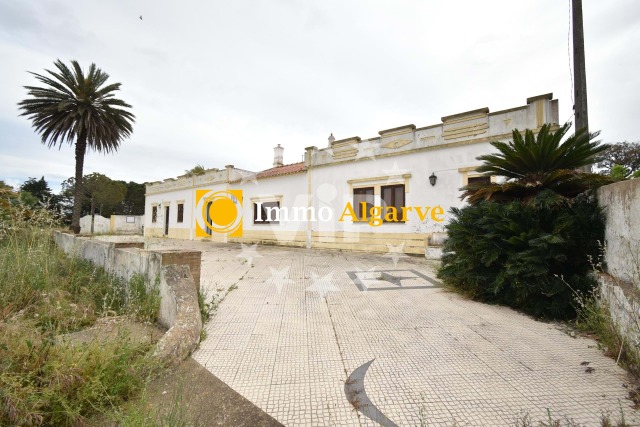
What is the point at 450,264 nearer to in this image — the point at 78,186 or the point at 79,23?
the point at 79,23

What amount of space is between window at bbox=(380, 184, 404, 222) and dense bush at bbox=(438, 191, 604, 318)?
6.03 metres

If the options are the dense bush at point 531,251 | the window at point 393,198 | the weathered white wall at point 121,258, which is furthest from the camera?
the window at point 393,198

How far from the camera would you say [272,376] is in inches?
93.6

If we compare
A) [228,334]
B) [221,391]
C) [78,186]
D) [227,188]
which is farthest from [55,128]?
[221,391]

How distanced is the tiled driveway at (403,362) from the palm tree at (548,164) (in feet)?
6.28

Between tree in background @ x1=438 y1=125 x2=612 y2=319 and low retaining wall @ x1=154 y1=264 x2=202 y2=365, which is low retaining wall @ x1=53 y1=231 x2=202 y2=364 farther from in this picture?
tree in background @ x1=438 y1=125 x2=612 y2=319

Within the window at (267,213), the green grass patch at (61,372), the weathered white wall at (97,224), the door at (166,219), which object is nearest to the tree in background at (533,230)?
the green grass patch at (61,372)

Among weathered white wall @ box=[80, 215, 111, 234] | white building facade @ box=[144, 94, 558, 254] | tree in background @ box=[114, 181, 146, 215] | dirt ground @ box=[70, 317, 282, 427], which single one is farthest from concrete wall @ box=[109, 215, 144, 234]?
dirt ground @ box=[70, 317, 282, 427]

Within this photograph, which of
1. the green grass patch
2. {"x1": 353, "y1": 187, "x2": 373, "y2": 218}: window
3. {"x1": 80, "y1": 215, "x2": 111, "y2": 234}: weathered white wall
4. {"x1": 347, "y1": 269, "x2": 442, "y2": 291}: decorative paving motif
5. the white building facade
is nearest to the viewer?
the green grass patch

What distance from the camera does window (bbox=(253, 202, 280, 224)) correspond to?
14602 mm

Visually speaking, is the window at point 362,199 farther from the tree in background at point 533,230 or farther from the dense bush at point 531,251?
the dense bush at point 531,251

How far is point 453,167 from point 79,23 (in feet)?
36.2

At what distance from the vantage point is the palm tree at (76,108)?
46.6 ft

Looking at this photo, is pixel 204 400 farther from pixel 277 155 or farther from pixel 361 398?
pixel 277 155
